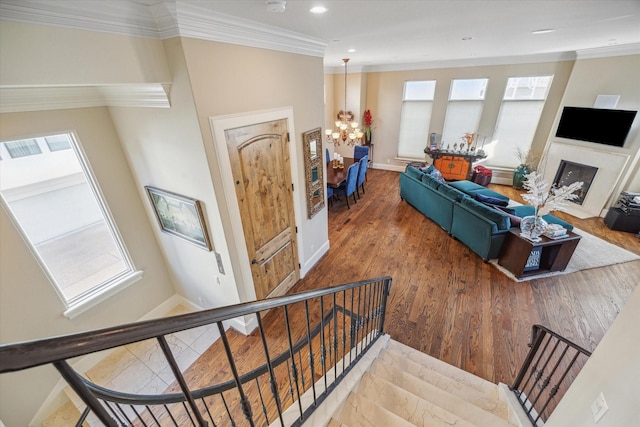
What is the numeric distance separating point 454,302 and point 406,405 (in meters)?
1.93

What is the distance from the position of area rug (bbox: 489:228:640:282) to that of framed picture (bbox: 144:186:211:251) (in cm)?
427

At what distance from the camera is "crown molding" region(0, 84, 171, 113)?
2.04m

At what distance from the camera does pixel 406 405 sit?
1.97 meters

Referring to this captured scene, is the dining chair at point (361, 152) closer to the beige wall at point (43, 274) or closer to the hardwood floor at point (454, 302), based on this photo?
the hardwood floor at point (454, 302)

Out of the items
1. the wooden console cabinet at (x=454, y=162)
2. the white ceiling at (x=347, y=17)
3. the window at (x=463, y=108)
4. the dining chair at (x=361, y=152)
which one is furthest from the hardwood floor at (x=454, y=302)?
the window at (x=463, y=108)

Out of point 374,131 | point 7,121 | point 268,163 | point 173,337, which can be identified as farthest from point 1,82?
point 374,131

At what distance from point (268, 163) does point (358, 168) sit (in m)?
3.42

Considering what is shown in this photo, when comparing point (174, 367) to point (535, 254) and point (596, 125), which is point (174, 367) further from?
point (596, 125)

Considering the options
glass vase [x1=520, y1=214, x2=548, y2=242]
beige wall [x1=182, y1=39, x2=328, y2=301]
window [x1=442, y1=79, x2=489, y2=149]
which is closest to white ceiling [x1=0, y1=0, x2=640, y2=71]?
beige wall [x1=182, y1=39, x2=328, y2=301]

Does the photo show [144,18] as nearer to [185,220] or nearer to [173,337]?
[185,220]

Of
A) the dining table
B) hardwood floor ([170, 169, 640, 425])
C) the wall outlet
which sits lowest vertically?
hardwood floor ([170, 169, 640, 425])

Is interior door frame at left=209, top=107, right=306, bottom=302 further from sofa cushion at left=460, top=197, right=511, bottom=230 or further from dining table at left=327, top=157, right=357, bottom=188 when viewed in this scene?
sofa cushion at left=460, top=197, right=511, bottom=230

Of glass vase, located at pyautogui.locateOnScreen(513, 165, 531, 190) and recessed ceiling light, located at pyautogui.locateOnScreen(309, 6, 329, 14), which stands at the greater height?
recessed ceiling light, located at pyautogui.locateOnScreen(309, 6, 329, 14)

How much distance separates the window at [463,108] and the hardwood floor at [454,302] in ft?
10.9
